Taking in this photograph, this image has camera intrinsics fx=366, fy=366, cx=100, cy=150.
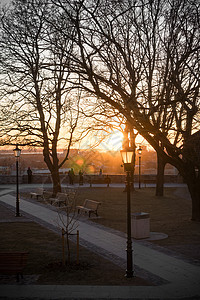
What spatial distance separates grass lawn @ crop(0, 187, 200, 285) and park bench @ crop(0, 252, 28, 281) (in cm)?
60

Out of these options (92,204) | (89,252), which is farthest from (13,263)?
(92,204)

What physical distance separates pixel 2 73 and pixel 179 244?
15.0 metres

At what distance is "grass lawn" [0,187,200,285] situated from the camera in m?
9.35

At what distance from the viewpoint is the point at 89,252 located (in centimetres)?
1184

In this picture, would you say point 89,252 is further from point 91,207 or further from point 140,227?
point 91,207

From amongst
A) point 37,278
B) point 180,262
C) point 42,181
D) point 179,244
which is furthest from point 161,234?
point 42,181

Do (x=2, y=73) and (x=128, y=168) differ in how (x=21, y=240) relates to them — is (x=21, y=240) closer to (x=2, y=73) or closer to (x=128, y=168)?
(x=128, y=168)

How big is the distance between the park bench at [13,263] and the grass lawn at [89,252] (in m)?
0.60

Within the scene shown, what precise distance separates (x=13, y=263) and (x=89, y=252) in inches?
135

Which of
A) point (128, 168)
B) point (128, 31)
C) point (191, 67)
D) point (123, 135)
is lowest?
point (128, 168)

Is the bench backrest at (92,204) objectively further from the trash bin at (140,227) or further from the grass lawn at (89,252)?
the trash bin at (140,227)

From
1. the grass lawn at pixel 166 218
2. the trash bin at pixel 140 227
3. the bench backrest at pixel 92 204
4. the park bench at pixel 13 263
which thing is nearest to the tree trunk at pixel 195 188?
the grass lawn at pixel 166 218

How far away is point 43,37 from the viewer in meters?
13.6

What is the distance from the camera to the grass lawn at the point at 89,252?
935cm
